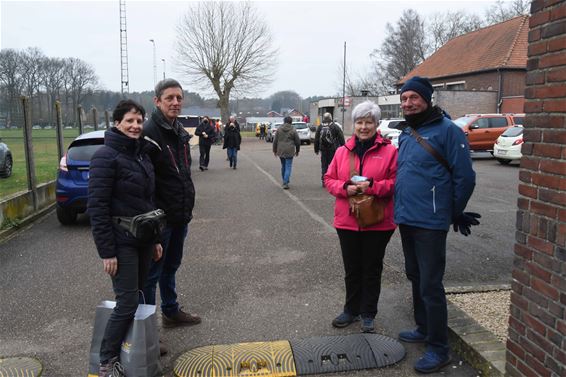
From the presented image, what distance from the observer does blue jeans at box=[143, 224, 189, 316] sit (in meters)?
3.72

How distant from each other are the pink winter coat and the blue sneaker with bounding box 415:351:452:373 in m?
1.01

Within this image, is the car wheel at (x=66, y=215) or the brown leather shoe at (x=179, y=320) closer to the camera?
the brown leather shoe at (x=179, y=320)

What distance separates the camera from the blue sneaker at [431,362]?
11.1 feet

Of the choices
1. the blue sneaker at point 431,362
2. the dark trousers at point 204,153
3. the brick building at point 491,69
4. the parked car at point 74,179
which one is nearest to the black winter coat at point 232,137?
the dark trousers at point 204,153

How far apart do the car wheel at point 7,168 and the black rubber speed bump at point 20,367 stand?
35.1ft

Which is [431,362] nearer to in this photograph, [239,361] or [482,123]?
[239,361]

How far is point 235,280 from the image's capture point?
5.35m

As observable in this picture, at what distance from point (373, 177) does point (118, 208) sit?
6.40ft

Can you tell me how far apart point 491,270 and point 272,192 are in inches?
260

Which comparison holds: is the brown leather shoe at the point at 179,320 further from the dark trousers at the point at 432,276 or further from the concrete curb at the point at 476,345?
the concrete curb at the point at 476,345

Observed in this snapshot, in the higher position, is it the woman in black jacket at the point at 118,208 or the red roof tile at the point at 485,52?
the red roof tile at the point at 485,52

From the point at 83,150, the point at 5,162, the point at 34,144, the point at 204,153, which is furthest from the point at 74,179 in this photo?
the point at 204,153

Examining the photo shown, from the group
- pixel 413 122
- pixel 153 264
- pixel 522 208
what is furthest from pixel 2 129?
pixel 522 208

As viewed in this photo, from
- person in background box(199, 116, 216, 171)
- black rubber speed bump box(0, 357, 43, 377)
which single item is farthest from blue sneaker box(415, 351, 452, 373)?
person in background box(199, 116, 216, 171)
